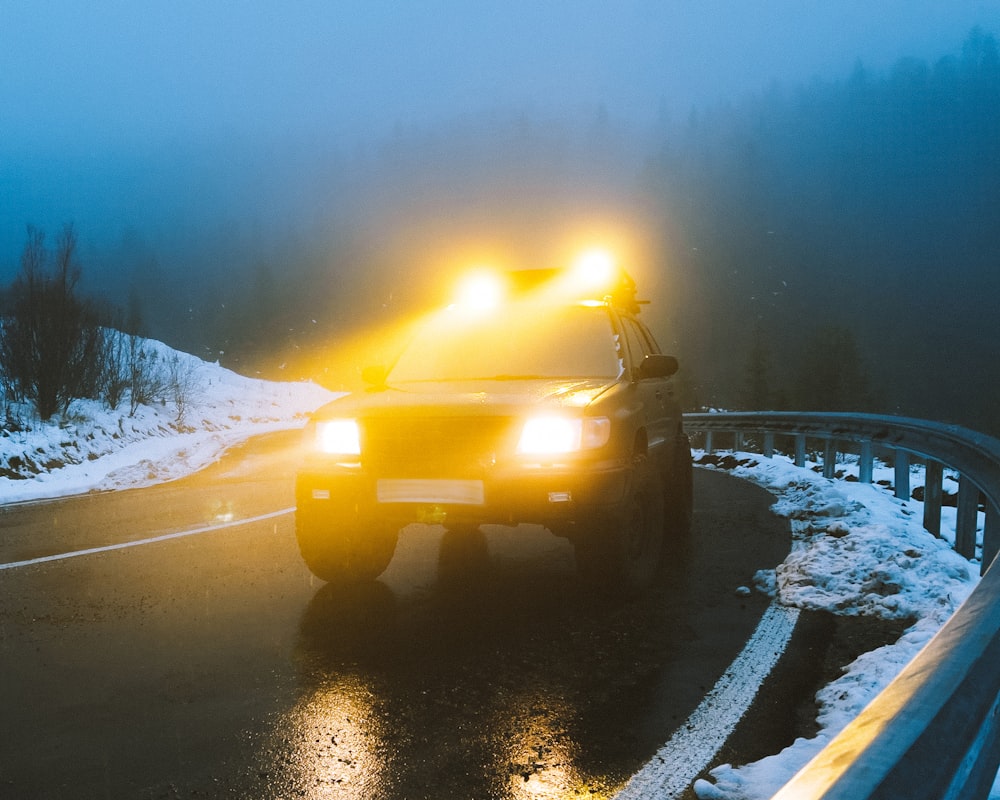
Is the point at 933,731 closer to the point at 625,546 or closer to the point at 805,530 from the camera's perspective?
the point at 625,546

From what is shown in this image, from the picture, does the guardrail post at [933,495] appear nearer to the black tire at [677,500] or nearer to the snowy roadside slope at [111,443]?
the black tire at [677,500]

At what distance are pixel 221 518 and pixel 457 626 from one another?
4.92m

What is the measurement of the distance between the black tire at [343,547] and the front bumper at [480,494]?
0.14m

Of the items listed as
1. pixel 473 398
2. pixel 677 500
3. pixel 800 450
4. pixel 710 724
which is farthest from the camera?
pixel 800 450

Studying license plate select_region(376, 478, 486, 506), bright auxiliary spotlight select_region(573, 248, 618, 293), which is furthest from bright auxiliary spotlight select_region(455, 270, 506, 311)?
license plate select_region(376, 478, 486, 506)

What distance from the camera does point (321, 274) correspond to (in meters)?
150

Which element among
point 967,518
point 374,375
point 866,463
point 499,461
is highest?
point 374,375

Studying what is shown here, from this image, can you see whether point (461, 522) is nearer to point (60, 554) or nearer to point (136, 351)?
point (60, 554)

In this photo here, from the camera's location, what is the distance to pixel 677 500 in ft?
26.0

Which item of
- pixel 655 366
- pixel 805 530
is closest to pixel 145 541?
pixel 655 366

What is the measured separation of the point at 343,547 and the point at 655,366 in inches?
105

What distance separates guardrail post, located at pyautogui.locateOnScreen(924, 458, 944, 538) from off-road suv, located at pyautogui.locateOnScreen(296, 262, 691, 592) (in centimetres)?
265

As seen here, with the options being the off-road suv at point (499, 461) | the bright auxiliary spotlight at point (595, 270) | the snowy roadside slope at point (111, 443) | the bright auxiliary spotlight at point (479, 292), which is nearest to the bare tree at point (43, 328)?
the snowy roadside slope at point (111, 443)

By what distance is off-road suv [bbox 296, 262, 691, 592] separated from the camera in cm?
509
